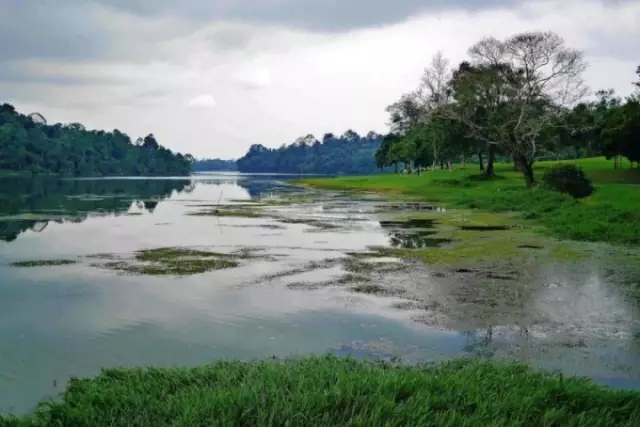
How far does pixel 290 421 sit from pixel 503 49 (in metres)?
47.3

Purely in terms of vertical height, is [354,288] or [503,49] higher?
[503,49]

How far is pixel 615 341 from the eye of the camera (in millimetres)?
10766

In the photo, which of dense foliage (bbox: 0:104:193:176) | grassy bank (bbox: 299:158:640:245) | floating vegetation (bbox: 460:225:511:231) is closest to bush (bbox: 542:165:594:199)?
grassy bank (bbox: 299:158:640:245)

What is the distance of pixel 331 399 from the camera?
6188 mm

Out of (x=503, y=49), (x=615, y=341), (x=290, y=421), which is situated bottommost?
(x=615, y=341)

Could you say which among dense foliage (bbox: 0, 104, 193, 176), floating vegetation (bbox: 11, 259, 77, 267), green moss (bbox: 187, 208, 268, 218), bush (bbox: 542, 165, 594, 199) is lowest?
green moss (bbox: 187, 208, 268, 218)

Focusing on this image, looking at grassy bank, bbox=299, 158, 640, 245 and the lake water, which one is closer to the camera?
the lake water

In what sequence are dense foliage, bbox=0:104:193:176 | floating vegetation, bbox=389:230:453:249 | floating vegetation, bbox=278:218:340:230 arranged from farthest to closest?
dense foliage, bbox=0:104:193:176, floating vegetation, bbox=278:218:340:230, floating vegetation, bbox=389:230:453:249

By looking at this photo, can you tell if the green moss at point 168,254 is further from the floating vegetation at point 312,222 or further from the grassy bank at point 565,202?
the grassy bank at point 565,202

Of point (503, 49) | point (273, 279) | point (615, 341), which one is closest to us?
point (615, 341)

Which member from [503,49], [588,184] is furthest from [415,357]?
[503,49]

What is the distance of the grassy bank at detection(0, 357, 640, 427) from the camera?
5.86 m

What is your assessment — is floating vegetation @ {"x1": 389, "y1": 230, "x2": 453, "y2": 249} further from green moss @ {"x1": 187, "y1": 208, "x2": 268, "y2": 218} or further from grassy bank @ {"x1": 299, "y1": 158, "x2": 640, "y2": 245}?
green moss @ {"x1": 187, "y1": 208, "x2": 268, "y2": 218}

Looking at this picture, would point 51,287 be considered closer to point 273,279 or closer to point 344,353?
point 273,279
